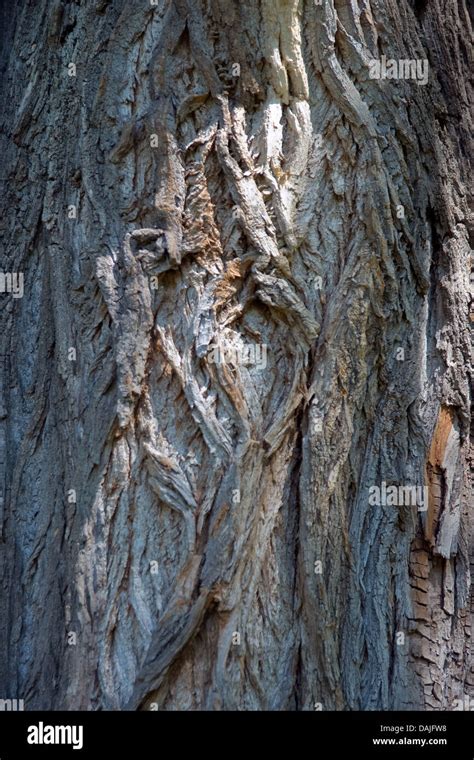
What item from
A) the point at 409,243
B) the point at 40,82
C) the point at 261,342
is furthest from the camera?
the point at 40,82

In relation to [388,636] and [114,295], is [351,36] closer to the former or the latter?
[114,295]

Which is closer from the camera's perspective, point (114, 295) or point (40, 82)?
point (114, 295)

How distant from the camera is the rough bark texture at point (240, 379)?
2.81 m

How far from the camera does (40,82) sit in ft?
11.2

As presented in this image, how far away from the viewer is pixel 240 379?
9.39ft

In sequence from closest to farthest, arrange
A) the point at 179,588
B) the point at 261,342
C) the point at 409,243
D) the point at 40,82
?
the point at 179,588
the point at 261,342
the point at 409,243
the point at 40,82

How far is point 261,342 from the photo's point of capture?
293 centimetres

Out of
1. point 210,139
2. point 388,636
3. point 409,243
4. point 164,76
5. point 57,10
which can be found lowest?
point 388,636

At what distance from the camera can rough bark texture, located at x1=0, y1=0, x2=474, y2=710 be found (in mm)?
2807

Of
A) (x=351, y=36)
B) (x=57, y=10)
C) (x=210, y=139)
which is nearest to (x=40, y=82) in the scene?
(x=57, y=10)

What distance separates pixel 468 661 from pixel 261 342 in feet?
4.90

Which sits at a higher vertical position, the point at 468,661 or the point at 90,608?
the point at 90,608
